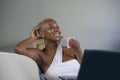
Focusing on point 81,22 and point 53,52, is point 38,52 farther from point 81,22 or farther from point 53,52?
point 81,22

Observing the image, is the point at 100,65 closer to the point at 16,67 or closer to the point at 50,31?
the point at 16,67

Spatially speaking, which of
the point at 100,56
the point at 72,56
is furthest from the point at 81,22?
the point at 100,56

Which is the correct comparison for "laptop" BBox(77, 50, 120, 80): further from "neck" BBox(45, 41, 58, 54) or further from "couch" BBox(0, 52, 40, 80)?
"neck" BBox(45, 41, 58, 54)

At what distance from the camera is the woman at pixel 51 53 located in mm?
1773

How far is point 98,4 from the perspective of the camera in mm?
2514

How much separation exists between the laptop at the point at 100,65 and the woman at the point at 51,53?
1069 millimetres

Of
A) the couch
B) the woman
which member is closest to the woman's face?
the woman

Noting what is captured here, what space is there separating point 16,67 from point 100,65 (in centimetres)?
44

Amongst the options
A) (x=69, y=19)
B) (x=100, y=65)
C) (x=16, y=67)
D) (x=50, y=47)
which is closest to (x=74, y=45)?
(x=50, y=47)

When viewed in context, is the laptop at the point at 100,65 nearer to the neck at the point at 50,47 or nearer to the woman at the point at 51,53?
the woman at the point at 51,53

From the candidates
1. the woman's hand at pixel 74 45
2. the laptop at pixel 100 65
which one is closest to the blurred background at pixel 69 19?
the woman's hand at pixel 74 45

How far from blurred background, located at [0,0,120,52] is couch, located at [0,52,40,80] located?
4.62 ft

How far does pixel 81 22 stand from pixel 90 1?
0.88ft

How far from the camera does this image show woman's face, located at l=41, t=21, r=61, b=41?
1969 mm
